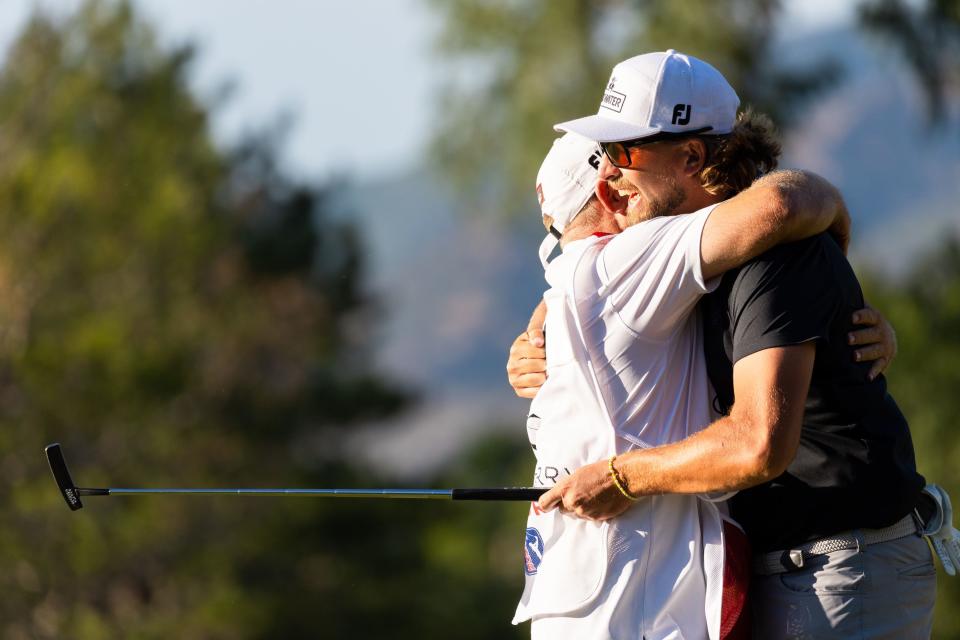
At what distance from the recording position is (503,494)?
10.4 ft

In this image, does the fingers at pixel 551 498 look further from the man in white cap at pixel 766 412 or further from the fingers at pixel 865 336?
the fingers at pixel 865 336

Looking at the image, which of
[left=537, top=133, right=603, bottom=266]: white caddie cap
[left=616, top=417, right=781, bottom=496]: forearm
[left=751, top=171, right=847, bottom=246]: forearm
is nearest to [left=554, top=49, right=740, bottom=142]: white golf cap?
[left=537, top=133, right=603, bottom=266]: white caddie cap

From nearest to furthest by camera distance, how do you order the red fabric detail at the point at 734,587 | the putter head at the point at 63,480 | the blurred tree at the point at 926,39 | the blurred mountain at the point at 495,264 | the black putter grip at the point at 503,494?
the red fabric detail at the point at 734,587, the black putter grip at the point at 503,494, the putter head at the point at 63,480, the blurred tree at the point at 926,39, the blurred mountain at the point at 495,264

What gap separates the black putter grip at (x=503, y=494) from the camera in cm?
306

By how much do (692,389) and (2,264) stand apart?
17.9 m

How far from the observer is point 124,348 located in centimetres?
2045

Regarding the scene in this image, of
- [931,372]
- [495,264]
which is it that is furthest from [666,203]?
[495,264]

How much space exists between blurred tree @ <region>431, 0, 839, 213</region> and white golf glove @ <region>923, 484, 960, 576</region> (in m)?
12.7

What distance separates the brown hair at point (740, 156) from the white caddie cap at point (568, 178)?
25 cm

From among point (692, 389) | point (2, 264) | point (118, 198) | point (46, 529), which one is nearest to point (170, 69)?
point (118, 198)

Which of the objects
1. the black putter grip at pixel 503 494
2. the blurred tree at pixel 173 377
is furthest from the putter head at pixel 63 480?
the blurred tree at pixel 173 377

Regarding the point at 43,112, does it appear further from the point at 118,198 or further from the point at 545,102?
the point at 545,102

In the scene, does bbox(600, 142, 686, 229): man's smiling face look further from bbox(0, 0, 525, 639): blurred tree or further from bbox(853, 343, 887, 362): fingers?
bbox(0, 0, 525, 639): blurred tree

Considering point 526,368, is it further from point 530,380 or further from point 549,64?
point 549,64
